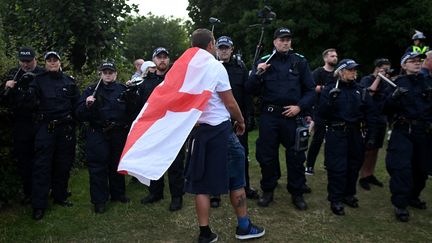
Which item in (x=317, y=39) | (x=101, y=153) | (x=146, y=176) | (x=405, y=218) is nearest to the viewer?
(x=146, y=176)

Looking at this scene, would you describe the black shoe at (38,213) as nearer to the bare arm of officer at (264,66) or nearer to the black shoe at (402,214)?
the bare arm of officer at (264,66)

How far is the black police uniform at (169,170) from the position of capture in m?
6.01

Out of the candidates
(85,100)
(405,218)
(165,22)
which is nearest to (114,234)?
(85,100)

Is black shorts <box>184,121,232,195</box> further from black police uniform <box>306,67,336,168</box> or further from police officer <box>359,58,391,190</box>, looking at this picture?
black police uniform <box>306,67,336,168</box>

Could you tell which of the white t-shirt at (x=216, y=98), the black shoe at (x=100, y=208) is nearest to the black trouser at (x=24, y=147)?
the black shoe at (x=100, y=208)

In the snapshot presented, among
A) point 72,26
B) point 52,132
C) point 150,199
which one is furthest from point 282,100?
point 72,26

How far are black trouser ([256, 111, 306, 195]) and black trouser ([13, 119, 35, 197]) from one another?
9.93 feet

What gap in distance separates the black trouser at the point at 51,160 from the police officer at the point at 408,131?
4.23 meters

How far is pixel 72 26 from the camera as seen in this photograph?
33.4 ft

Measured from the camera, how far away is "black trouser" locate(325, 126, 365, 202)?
19.0 feet

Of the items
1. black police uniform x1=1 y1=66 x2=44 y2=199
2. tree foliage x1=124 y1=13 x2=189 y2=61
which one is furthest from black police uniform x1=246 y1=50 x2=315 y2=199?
tree foliage x1=124 y1=13 x2=189 y2=61

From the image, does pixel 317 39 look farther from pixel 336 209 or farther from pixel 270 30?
pixel 336 209

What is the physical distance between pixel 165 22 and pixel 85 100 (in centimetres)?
5093

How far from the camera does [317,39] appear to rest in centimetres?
1778
